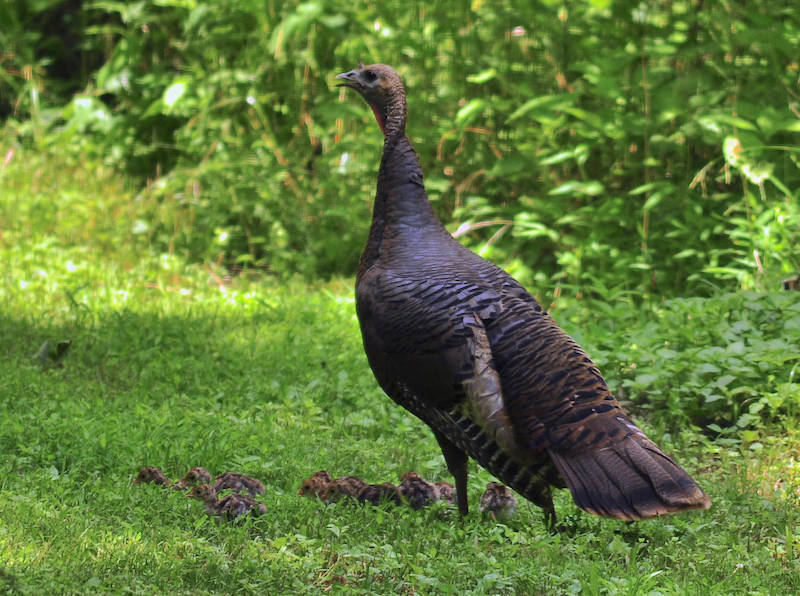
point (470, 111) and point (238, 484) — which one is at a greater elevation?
point (470, 111)

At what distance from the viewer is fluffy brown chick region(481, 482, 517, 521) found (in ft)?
14.7

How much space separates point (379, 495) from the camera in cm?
449

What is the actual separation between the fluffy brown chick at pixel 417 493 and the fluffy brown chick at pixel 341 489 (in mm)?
184

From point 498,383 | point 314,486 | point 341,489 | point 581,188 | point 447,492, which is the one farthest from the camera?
point 581,188

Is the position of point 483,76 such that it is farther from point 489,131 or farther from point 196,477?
point 196,477

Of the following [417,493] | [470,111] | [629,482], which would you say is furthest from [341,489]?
[470,111]

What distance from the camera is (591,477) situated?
12.4ft

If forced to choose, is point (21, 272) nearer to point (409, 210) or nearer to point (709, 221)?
point (409, 210)

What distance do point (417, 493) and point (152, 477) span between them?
1.17 m

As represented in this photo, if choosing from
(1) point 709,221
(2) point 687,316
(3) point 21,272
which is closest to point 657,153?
(1) point 709,221

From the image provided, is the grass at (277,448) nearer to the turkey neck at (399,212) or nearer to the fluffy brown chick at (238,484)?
the fluffy brown chick at (238,484)

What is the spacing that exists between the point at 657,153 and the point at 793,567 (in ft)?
15.0

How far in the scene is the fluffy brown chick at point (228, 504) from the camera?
415 centimetres

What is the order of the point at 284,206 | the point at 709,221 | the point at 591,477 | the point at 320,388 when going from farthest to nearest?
1. the point at 284,206
2. the point at 709,221
3. the point at 320,388
4. the point at 591,477
